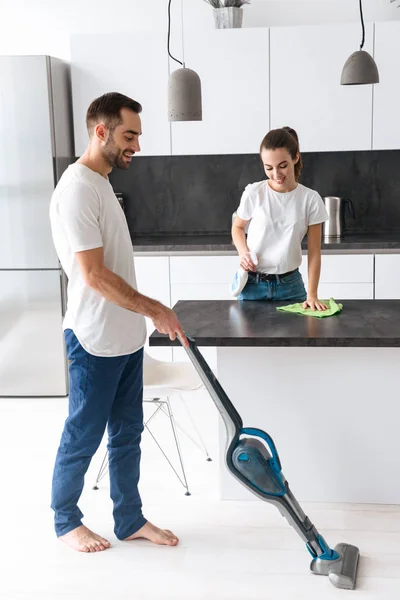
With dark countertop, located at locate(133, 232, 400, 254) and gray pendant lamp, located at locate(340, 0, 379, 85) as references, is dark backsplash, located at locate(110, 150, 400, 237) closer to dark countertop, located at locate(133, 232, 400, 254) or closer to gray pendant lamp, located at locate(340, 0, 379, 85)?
dark countertop, located at locate(133, 232, 400, 254)

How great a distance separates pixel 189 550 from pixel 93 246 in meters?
1.17

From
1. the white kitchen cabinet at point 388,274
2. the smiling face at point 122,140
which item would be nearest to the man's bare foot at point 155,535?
the smiling face at point 122,140

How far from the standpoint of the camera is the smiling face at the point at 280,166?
10.4ft

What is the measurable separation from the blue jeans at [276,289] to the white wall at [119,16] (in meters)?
2.20

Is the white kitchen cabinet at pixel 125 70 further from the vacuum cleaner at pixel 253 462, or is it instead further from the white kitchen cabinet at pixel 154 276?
the vacuum cleaner at pixel 253 462

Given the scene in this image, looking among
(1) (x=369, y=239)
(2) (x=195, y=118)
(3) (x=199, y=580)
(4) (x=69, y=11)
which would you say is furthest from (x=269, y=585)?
(4) (x=69, y=11)

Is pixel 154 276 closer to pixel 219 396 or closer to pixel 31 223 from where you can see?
pixel 31 223

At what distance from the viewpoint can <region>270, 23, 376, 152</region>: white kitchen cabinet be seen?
4773 mm

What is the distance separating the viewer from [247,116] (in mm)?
4926

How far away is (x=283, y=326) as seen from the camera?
304 cm

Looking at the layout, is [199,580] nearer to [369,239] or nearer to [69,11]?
[369,239]

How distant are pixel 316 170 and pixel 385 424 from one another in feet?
8.30

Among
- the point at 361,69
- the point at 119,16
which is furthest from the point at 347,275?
the point at 119,16

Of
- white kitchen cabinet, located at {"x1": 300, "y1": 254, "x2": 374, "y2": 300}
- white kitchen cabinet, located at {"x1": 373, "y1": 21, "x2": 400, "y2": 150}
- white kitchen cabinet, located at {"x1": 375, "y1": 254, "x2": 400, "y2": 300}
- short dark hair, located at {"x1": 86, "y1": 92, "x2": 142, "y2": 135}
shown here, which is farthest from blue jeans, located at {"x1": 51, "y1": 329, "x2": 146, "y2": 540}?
white kitchen cabinet, located at {"x1": 373, "y1": 21, "x2": 400, "y2": 150}
